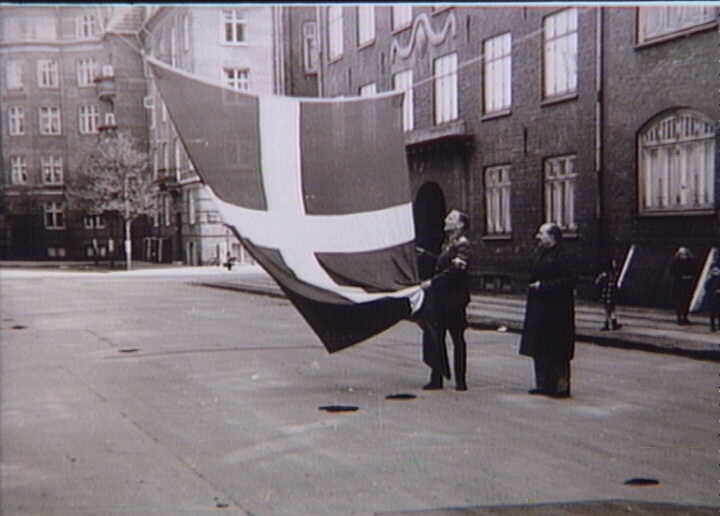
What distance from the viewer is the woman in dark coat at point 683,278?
35.5 feet

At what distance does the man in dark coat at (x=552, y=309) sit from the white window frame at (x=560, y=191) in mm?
344

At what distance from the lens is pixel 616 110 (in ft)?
31.0

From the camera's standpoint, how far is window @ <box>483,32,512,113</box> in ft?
20.8

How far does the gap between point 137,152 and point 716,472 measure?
Result: 4.08 m

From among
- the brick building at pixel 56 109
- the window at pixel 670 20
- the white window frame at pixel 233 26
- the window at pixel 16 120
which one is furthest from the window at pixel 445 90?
the window at pixel 670 20

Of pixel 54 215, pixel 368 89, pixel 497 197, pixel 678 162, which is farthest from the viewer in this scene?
pixel 678 162

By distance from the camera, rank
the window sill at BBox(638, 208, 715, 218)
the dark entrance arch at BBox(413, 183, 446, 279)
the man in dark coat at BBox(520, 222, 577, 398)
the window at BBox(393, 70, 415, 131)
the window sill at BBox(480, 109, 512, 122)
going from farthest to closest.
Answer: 1. the window sill at BBox(638, 208, 715, 218)
2. the man in dark coat at BBox(520, 222, 577, 398)
3. the window sill at BBox(480, 109, 512, 122)
4. the dark entrance arch at BBox(413, 183, 446, 279)
5. the window at BBox(393, 70, 415, 131)

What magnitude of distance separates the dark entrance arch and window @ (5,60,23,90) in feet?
10.4

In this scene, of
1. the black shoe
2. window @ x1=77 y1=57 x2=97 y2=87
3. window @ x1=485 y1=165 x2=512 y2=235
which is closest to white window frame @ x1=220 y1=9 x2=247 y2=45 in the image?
window @ x1=77 y1=57 x2=97 y2=87

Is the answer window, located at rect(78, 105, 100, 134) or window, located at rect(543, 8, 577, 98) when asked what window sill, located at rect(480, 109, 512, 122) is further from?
window, located at rect(78, 105, 100, 134)

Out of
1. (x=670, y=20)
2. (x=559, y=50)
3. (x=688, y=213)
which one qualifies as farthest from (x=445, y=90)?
(x=670, y=20)

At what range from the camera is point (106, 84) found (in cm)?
500

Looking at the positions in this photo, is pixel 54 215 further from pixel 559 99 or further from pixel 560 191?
pixel 559 99

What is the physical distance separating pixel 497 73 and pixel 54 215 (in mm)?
3860
